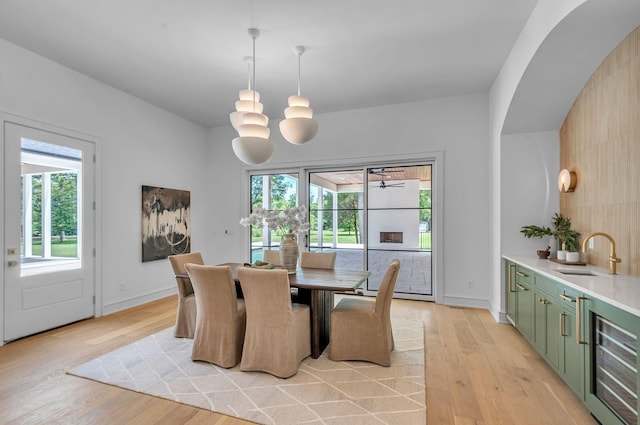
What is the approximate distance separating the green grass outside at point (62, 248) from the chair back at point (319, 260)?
9.17ft

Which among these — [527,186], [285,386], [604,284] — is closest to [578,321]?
[604,284]

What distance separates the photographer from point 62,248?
376 centimetres

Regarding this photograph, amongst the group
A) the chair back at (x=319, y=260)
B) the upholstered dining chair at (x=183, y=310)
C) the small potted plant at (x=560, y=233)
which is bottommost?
the upholstered dining chair at (x=183, y=310)

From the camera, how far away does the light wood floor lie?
2039 mm

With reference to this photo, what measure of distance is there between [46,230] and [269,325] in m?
2.97

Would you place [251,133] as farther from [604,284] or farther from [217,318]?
[604,284]

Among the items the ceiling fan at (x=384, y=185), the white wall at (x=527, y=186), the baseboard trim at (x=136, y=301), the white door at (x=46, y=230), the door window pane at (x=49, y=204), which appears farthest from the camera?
the ceiling fan at (x=384, y=185)

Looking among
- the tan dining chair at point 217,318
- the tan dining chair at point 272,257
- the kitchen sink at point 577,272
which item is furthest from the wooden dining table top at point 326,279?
the kitchen sink at point 577,272

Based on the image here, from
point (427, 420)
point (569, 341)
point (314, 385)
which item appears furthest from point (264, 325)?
point (569, 341)

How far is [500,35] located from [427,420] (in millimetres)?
3406

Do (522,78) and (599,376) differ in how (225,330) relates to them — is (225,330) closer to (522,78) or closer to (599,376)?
(599,376)

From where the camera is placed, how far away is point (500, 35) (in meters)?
3.10

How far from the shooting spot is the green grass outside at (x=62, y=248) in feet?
11.5

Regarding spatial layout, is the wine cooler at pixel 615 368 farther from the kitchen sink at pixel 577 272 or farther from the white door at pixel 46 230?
the white door at pixel 46 230
